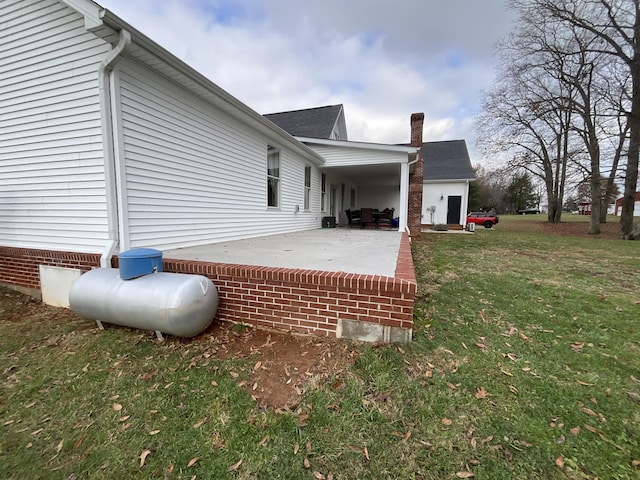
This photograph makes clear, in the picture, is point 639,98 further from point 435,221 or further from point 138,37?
point 138,37

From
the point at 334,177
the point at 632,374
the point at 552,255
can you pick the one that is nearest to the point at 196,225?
the point at 632,374

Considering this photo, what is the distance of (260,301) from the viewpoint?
3062mm

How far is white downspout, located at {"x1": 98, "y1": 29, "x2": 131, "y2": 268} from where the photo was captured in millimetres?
3404

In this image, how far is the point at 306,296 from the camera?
2.88 m

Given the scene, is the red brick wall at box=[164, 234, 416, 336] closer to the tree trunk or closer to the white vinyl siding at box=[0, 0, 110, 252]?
the white vinyl siding at box=[0, 0, 110, 252]

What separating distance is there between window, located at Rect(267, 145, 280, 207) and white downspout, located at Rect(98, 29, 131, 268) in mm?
4081

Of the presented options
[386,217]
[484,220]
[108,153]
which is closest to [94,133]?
[108,153]

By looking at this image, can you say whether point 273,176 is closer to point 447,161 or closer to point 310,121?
point 310,121

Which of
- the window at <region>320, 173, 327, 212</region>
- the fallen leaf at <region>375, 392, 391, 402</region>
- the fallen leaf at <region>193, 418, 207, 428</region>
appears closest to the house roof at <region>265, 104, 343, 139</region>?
the window at <region>320, 173, 327, 212</region>

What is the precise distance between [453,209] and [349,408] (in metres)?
19.0

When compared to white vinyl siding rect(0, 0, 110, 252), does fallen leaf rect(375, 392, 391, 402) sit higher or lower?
lower

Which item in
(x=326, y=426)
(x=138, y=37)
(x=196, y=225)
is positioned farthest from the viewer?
(x=196, y=225)

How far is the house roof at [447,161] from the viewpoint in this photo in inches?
723

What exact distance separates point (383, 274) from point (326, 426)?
1.51 meters
